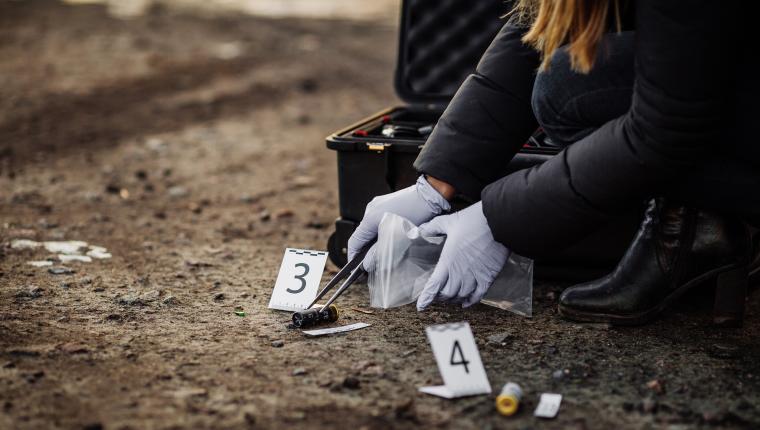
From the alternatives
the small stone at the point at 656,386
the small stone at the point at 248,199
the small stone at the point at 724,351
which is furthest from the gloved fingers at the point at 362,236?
the small stone at the point at 248,199

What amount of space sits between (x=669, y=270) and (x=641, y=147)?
1.56 feet

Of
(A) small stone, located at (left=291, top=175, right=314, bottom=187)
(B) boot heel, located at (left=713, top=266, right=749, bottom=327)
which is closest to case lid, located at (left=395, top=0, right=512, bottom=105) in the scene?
(A) small stone, located at (left=291, top=175, right=314, bottom=187)

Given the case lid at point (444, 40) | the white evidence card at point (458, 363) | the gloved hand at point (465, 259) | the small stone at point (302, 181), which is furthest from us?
the small stone at point (302, 181)

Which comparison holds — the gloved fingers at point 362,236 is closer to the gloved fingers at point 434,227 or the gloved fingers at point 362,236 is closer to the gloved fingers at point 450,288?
the gloved fingers at point 434,227

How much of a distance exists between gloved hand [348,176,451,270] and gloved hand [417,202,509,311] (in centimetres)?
8

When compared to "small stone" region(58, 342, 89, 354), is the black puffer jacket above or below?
above

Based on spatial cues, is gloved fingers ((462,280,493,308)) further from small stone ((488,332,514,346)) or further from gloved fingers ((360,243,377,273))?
gloved fingers ((360,243,377,273))

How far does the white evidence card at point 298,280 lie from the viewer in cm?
203

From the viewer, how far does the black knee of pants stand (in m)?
1.73

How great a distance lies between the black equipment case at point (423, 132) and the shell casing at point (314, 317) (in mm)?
366

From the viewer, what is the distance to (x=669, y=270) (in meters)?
1.91

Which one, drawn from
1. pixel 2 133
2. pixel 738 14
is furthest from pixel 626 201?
pixel 2 133

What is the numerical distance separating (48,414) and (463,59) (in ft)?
6.99

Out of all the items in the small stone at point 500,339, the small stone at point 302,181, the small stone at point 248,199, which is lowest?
the small stone at point 248,199
